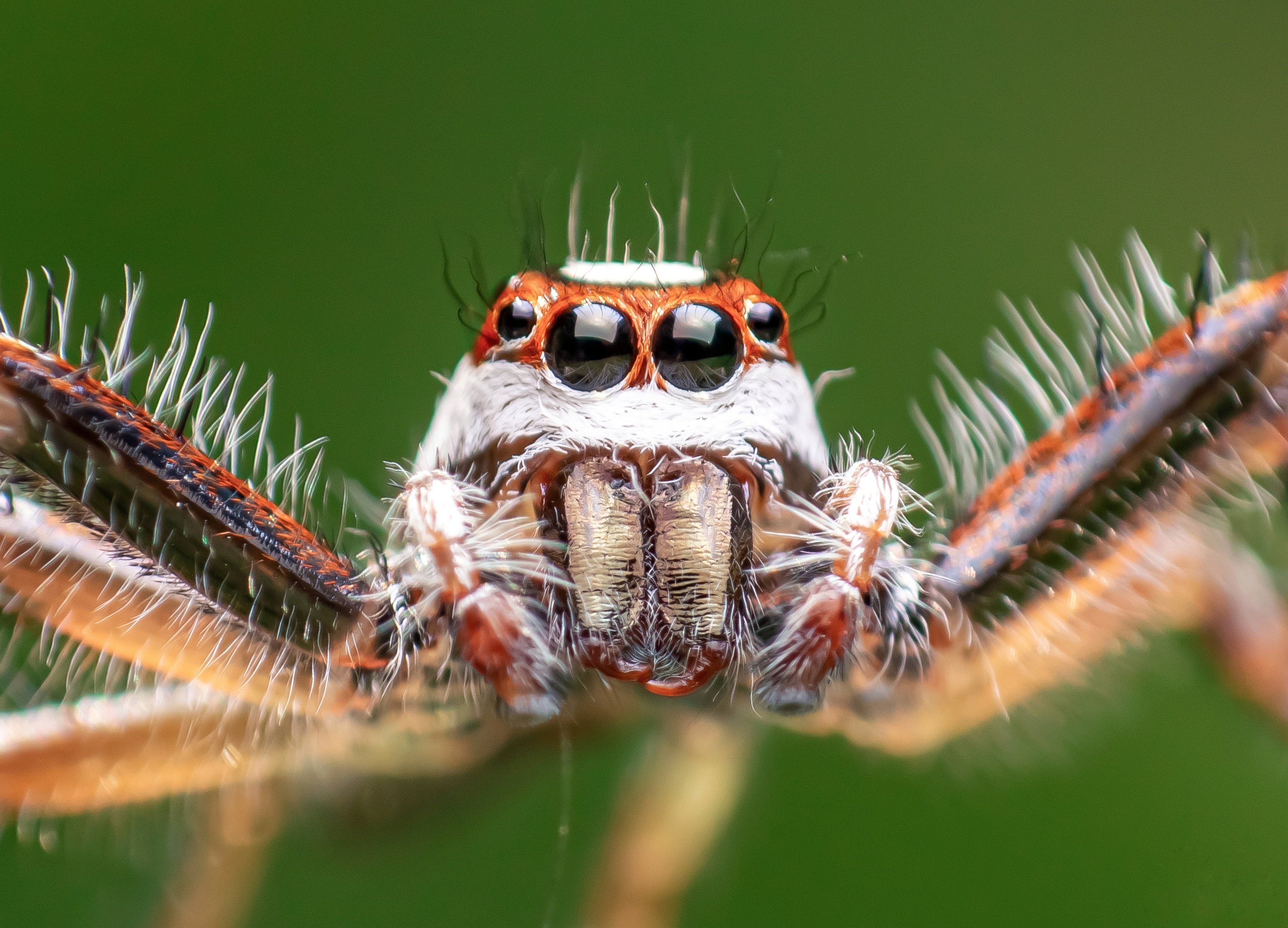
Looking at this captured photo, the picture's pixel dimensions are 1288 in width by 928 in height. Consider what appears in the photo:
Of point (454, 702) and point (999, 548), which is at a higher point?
point (999, 548)

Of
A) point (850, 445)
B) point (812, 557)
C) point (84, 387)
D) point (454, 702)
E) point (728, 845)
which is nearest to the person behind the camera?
point (84, 387)

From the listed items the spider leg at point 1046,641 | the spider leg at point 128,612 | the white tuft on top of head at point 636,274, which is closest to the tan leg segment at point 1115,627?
the spider leg at point 1046,641

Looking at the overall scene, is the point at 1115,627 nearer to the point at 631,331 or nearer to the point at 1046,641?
the point at 1046,641

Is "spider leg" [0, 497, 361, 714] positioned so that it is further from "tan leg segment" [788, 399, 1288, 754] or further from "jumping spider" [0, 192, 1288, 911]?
"tan leg segment" [788, 399, 1288, 754]

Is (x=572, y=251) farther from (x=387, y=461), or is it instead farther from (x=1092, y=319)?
(x=1092, y=319)

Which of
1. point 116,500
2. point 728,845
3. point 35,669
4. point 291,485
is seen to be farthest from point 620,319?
point 728,845

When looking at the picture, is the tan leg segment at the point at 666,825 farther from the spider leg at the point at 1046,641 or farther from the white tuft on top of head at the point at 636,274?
the white tuft on top of head at the point at 636,274
